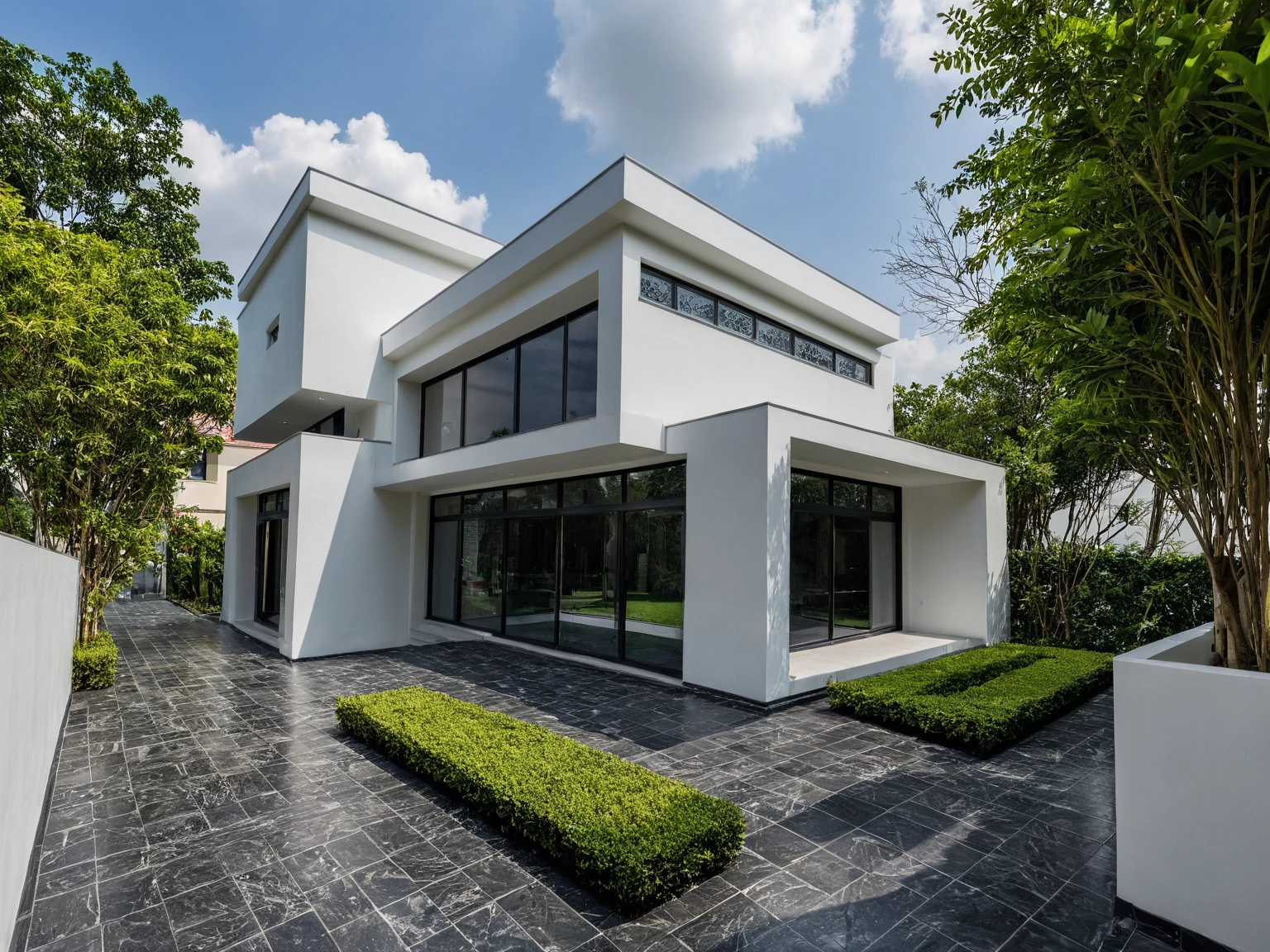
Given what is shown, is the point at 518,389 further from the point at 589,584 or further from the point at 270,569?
the point at 270,569

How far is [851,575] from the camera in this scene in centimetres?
1026

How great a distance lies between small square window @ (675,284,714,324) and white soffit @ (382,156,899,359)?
50cm

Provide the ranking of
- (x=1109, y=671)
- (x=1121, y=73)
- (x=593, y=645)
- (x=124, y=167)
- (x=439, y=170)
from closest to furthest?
(x=1121, y=73) → (x=1109, y=671) → (x=593, y=645) → (x=439, y=170) → (x=124, y=167)

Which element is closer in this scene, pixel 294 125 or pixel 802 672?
pixel 802 672

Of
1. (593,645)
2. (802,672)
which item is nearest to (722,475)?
(802,672)

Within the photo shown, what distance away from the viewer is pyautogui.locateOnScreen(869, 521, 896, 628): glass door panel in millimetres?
10797

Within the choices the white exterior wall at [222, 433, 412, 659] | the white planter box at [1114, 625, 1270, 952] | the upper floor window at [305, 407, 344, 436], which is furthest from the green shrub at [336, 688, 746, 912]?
the upper floor window at [305, 407, 344, 436]

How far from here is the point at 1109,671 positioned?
26.5ft

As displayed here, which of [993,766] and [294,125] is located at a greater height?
[294,125]

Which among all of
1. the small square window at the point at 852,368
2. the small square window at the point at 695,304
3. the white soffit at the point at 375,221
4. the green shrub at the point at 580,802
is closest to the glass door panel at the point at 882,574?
the small square window at the point at 852,368

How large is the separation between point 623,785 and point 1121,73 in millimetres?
4688

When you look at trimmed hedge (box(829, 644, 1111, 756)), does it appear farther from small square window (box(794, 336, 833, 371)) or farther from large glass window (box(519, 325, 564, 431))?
small square window (box(794, 336, 833, 371))

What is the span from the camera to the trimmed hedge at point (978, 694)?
5.70m

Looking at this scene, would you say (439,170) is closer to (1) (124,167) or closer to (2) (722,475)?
(2) (722,475)
